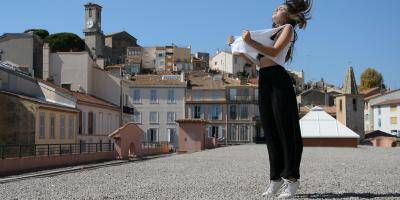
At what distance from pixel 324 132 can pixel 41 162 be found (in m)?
40.5

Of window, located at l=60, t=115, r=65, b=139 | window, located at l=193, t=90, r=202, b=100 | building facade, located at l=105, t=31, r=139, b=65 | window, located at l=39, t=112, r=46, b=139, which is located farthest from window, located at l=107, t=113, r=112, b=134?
building facade, located at l=105, t=31, r=139, b=65

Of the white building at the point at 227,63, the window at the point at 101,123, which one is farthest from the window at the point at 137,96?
the white building at the point at 227,63

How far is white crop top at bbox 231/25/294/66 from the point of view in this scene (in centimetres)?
721

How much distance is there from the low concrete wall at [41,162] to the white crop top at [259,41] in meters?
19.3

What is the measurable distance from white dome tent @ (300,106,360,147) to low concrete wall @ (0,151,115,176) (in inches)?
1233

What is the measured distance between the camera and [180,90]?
8425 centimetres

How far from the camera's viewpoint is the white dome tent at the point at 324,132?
6244cm

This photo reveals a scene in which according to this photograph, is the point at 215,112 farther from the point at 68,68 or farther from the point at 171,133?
the point at 68,68

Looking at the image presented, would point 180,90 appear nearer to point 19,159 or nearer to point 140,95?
point 140,95

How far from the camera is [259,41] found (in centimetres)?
728

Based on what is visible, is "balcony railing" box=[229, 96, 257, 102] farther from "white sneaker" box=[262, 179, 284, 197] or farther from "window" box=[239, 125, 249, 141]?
"white sneaker" box=[262, 179, 284, 197]

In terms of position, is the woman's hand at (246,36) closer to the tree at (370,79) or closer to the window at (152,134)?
the window at (152,134)

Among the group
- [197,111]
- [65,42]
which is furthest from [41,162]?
[65,42]

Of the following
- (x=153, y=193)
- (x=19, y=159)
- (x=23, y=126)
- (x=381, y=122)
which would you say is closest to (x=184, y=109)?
(x=381, y=122)
